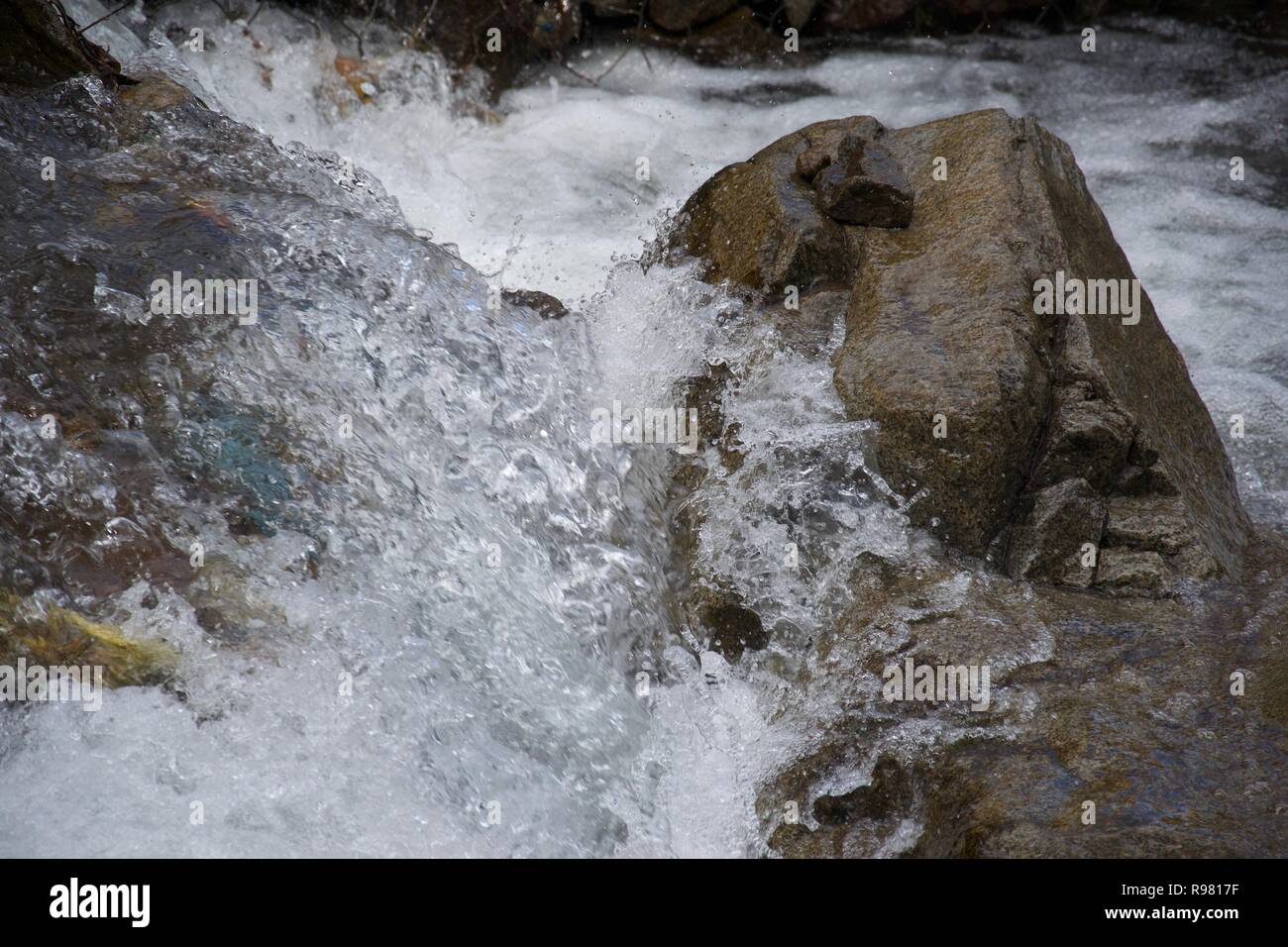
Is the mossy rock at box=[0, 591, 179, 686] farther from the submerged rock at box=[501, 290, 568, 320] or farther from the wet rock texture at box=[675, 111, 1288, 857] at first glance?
the submerged rock at box=[501, 290, 568, 320]

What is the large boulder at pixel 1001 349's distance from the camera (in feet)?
11.0

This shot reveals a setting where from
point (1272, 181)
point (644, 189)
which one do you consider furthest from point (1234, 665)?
point (1272, 181)

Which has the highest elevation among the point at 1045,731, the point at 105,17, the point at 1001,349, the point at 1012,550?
the point at 105,17

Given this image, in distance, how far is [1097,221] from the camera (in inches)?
163

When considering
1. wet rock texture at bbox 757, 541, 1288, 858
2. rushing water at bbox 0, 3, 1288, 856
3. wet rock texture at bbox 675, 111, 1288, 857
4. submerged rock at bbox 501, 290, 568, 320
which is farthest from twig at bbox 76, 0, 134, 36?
wet rock texture at bbox 757, 541, 1288, 858

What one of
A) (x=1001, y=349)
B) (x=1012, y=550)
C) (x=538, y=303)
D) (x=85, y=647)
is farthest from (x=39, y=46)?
(x=1012, y=550)

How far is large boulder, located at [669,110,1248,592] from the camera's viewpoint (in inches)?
132

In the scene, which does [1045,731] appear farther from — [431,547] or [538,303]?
[538,303]

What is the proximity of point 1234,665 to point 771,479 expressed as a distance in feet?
4.33

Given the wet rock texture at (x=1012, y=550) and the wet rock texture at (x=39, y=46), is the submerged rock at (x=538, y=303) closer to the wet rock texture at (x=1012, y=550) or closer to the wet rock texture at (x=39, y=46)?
the wet rock texture at (x=1012, y=550)

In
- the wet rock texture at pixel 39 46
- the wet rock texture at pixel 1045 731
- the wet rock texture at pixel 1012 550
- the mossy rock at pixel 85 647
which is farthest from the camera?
the wet rock texture at pixel 39 46

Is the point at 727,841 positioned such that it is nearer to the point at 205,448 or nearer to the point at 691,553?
the point at 691,553

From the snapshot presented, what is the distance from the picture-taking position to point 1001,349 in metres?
3.41

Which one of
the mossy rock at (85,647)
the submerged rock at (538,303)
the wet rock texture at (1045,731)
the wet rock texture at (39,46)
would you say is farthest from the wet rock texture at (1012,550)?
the wet rock texture at (39,46)
